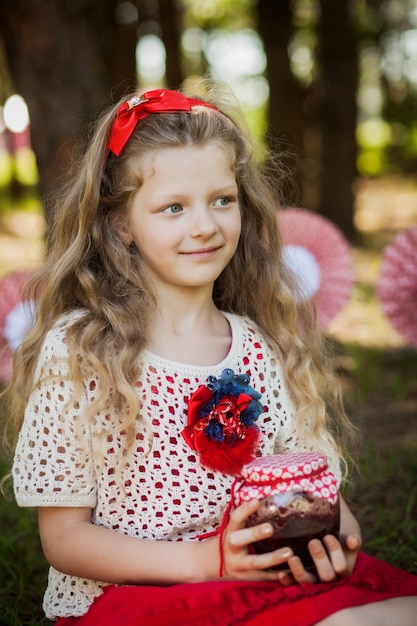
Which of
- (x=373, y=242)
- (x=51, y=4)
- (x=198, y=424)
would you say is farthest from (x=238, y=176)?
(x=373, y=242)

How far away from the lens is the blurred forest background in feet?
9.52

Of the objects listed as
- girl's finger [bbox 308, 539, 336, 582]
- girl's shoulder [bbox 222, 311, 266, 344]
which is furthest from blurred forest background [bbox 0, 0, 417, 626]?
girl's finger [bbox 308, 539, 336, 582]

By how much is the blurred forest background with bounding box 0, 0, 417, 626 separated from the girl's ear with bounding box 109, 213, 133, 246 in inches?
30.4

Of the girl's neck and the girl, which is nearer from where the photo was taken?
the girl

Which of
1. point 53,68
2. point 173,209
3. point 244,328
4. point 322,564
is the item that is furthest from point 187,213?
point 53,68

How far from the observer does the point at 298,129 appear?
811 centimetres

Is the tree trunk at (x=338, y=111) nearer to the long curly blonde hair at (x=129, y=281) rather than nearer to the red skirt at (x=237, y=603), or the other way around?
the long curly blonde hair at (x=129, y=281)

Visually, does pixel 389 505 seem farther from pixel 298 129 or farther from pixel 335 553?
pixel 298 129

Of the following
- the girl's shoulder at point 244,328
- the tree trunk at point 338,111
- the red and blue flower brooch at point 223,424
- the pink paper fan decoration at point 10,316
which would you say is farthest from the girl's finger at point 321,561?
the tree trunk at point 338,111

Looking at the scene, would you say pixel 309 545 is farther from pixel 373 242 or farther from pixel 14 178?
pixel 14 178

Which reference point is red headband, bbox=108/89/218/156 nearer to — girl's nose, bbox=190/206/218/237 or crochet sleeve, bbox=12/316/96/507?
girl's nose, bbox=190/206/218/237

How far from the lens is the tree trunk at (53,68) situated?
3797 millimetres

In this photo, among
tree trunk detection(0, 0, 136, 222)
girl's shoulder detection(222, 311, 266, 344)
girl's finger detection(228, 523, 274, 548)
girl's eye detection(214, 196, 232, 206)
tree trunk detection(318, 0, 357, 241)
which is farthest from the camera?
tree trunk detection(318, 0, 357, 241)

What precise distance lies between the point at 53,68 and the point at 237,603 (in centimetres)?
299
